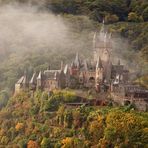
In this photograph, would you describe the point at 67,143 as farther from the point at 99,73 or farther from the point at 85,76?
the point at 85,76

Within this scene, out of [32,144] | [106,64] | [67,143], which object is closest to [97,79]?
[106,64]

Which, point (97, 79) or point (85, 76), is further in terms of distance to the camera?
point (85, 76)

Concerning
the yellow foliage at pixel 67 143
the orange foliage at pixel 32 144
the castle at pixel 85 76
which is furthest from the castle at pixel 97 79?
the yellow foliage at pixel 67 143

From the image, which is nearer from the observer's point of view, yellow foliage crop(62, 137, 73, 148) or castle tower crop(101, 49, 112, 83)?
yellow foliage crop(62, 137, 73, 148)

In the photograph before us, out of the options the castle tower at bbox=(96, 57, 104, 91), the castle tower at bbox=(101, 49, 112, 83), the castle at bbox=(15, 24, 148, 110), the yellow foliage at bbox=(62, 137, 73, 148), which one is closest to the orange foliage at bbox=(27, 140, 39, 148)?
the yellow foliage at bbox=(62, 137, 73, 148)

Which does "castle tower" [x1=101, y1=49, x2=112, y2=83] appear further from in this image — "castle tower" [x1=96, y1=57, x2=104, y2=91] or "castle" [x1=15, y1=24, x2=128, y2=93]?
"castle tower" [x1=96, y1=57, x2=104, y2=91]

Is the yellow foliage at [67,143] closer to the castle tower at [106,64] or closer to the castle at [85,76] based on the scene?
the castle at [85,76]

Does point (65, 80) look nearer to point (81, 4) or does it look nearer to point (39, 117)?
point (39, 117)

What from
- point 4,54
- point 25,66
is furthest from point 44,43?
point 25,66

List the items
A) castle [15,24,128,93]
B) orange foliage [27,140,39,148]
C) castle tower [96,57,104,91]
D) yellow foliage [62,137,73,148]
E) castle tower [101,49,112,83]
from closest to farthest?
yellow foliage [62,137,73,148]
orange foliage [27,140,39,148]
castle tower [96,57,104,91]
castle [15,24,128,93]
castle tower [101,49,112,83]
